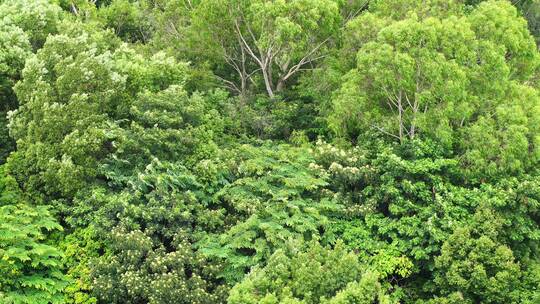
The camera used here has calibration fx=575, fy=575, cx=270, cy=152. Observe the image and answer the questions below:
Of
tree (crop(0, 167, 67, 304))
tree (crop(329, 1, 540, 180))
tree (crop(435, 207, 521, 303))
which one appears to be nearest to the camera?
tree (crop(0, 167, 67, 304))

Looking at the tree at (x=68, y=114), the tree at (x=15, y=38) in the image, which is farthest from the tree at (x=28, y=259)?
the tree at (x=15, y=38)

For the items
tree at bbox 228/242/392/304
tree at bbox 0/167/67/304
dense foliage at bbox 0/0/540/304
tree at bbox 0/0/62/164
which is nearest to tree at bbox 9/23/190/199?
dense foliage at bbox 0/0/540/304

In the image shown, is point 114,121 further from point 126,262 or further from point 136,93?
point 126,262

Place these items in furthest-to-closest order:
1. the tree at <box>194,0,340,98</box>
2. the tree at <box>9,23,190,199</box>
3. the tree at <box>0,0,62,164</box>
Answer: the tree at <box>194,0,340,98</box>, the tree at <box>0,0,62,164</box>, the tree at <box>9,23,190,199</box>

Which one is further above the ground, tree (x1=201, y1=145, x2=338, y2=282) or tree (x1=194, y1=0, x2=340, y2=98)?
tree (x1=194, y1=0, x2=340, y2=98)

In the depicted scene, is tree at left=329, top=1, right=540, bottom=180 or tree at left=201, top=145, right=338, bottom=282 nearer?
tree at left=201, top=145, right=338, bottom=282

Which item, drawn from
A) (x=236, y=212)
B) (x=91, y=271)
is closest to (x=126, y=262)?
(x=91, y=271)

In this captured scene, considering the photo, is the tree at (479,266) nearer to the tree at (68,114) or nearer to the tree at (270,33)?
the tree at (270,33)

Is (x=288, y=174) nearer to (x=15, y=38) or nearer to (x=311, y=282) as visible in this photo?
(x=311, y=282)

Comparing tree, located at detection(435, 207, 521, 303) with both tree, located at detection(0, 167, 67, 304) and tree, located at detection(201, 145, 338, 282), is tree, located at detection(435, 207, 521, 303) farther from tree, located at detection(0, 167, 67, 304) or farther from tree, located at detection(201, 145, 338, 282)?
tree, located at detection(0, 167, 67, 304)

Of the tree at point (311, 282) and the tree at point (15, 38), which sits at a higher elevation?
the tree at point (15, 38)
